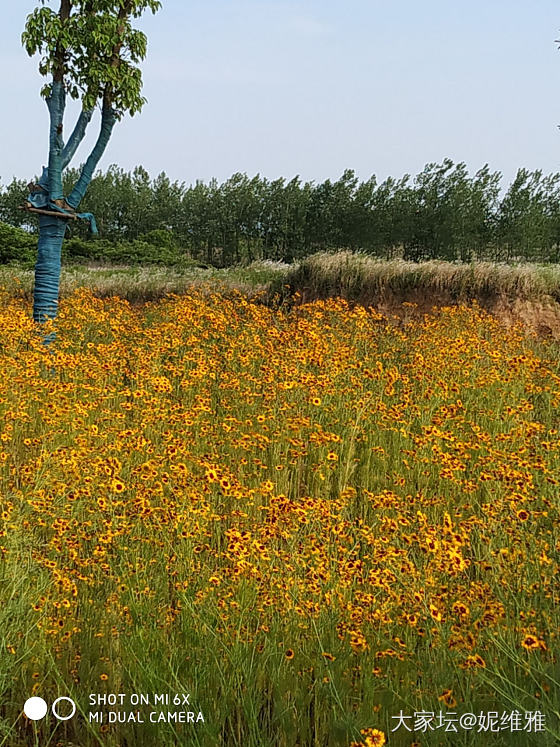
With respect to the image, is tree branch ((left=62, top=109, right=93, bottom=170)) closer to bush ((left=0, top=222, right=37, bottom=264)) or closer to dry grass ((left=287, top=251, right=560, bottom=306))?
dry grass ((left=287, top=251, right=560, bottom=306))

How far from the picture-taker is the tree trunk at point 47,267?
7.98 metres

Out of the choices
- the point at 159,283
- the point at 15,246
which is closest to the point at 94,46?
the point at 159,283

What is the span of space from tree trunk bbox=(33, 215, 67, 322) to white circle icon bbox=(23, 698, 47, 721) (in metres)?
6.48

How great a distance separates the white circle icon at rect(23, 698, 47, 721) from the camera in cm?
202

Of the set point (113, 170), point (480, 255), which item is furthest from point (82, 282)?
point (113, 170)

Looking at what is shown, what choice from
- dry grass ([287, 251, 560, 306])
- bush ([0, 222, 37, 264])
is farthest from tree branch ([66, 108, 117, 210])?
bush ([0, 222, 37, 264])

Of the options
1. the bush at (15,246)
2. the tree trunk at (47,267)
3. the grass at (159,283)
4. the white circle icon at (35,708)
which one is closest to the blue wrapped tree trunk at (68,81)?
the tree trunk at (47,267)

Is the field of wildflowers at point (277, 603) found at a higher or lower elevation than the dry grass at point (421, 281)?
lower

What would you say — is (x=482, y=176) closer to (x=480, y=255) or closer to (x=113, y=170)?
(x=480, y=255)

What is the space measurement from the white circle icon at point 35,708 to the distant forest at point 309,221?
33.0m

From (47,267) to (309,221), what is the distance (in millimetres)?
42114

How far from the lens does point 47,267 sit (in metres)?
7.98

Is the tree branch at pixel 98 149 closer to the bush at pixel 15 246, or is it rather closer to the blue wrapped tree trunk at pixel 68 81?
the blue wrapped tree trunk at pixel 68 81

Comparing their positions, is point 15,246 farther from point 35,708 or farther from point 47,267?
point 35,708
